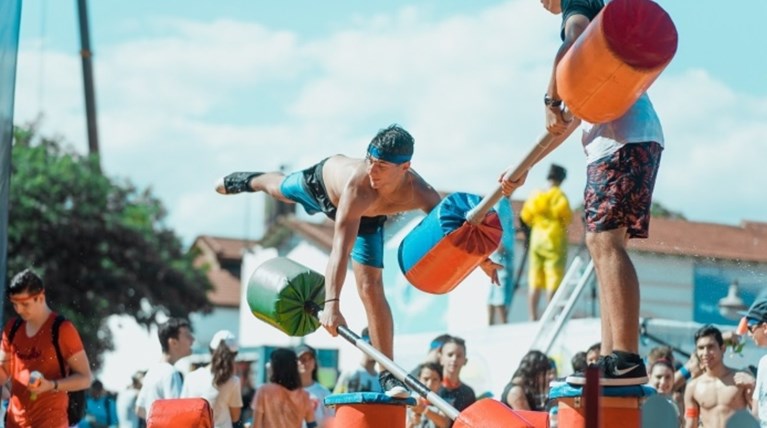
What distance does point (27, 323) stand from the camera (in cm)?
802

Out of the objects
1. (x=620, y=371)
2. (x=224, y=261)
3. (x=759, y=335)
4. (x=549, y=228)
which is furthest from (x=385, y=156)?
(x=224, y=261)

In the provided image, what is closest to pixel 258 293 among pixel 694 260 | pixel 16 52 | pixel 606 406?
pixel 16 52

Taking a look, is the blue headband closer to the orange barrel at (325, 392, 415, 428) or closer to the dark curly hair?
the dark curly hair

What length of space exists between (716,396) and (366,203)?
105 inches

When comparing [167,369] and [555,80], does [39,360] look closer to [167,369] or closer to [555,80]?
[167,369]

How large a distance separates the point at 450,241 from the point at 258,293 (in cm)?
150

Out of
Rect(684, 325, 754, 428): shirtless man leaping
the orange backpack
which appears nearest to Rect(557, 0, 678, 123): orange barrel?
the orange backpack

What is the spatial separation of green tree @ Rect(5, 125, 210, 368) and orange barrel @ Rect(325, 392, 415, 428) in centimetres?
2718

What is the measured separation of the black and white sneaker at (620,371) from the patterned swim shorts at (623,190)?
20.9 inches

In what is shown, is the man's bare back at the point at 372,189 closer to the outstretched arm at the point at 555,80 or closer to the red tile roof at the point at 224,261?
the outstretched arm at the point at 555,80

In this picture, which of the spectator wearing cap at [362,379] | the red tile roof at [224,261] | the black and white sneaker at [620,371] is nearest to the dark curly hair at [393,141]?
the black and white sneaker at [620,371]

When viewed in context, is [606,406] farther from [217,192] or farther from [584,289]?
[584,289]

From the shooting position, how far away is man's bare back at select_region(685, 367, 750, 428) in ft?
27.4

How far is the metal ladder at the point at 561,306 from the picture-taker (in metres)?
11.7
